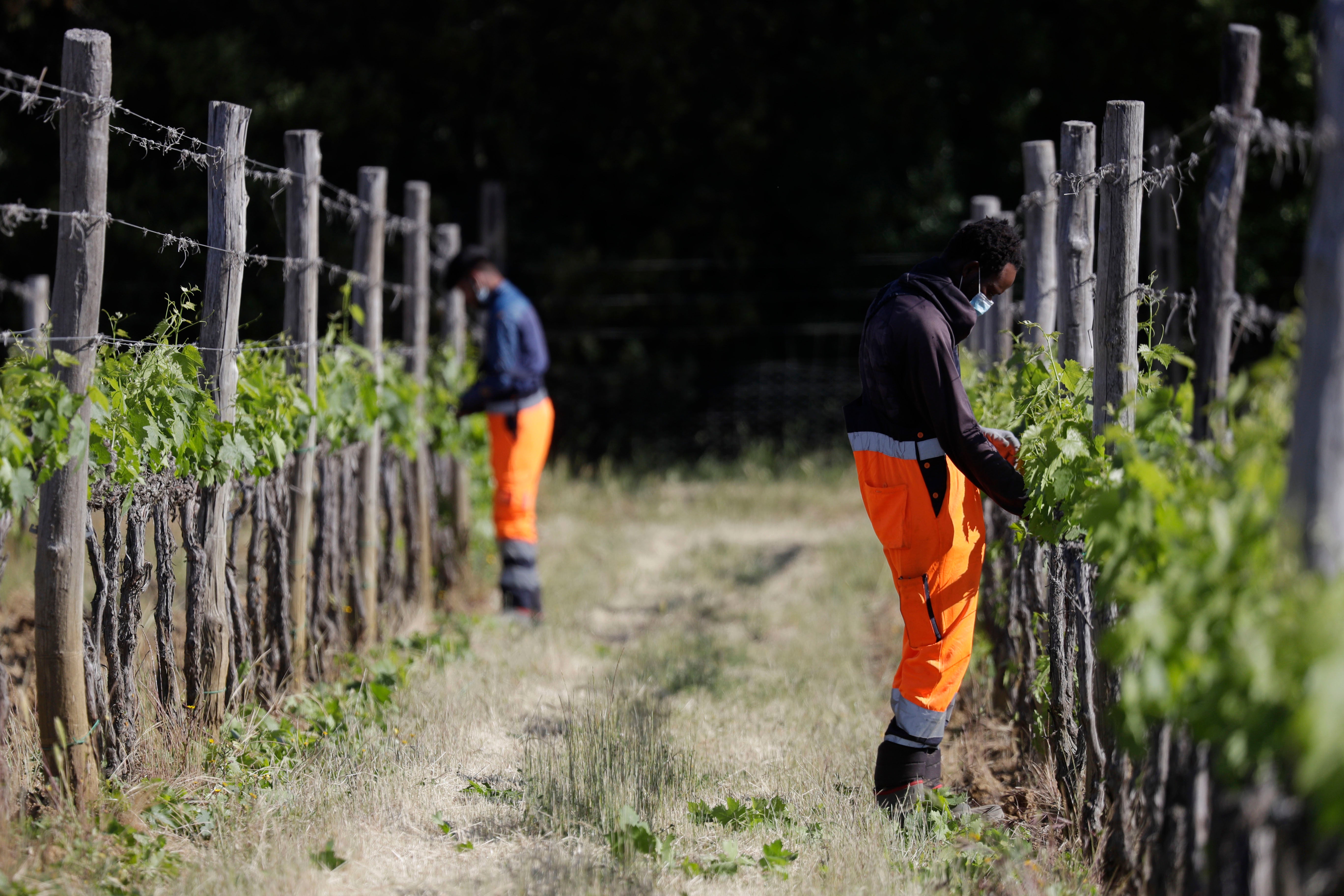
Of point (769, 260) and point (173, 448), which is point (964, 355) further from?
point (769, 260)

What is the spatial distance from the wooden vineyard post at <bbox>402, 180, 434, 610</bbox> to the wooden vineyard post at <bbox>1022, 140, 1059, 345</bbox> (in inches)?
129

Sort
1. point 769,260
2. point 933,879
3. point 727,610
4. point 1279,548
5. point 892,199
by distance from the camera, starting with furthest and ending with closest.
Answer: point 769,260, point 892,199, point 727,610, point 933,879, point 1279,548

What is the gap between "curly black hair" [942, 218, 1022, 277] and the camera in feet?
11.5

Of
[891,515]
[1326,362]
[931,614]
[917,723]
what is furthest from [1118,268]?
[917,723]

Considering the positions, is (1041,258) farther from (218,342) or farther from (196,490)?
(196,490)

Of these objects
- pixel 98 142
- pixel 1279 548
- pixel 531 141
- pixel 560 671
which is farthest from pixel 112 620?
pixel 531 141

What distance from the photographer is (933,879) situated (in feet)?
10.0

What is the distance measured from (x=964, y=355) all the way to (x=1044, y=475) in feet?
7.30

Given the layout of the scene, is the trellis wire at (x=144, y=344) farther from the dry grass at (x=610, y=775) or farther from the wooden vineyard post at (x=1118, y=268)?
the wooden vineyard post at (x=1118, y=268)

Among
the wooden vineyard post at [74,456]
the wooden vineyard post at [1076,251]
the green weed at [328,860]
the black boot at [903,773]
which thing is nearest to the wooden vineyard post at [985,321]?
the wooden vineyard post at [1076,251]

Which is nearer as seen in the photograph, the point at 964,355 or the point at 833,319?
the point at 964,355

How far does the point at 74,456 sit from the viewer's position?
3.22m

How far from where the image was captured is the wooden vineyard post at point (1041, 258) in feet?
15.4

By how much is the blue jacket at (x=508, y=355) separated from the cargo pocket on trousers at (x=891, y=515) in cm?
303
